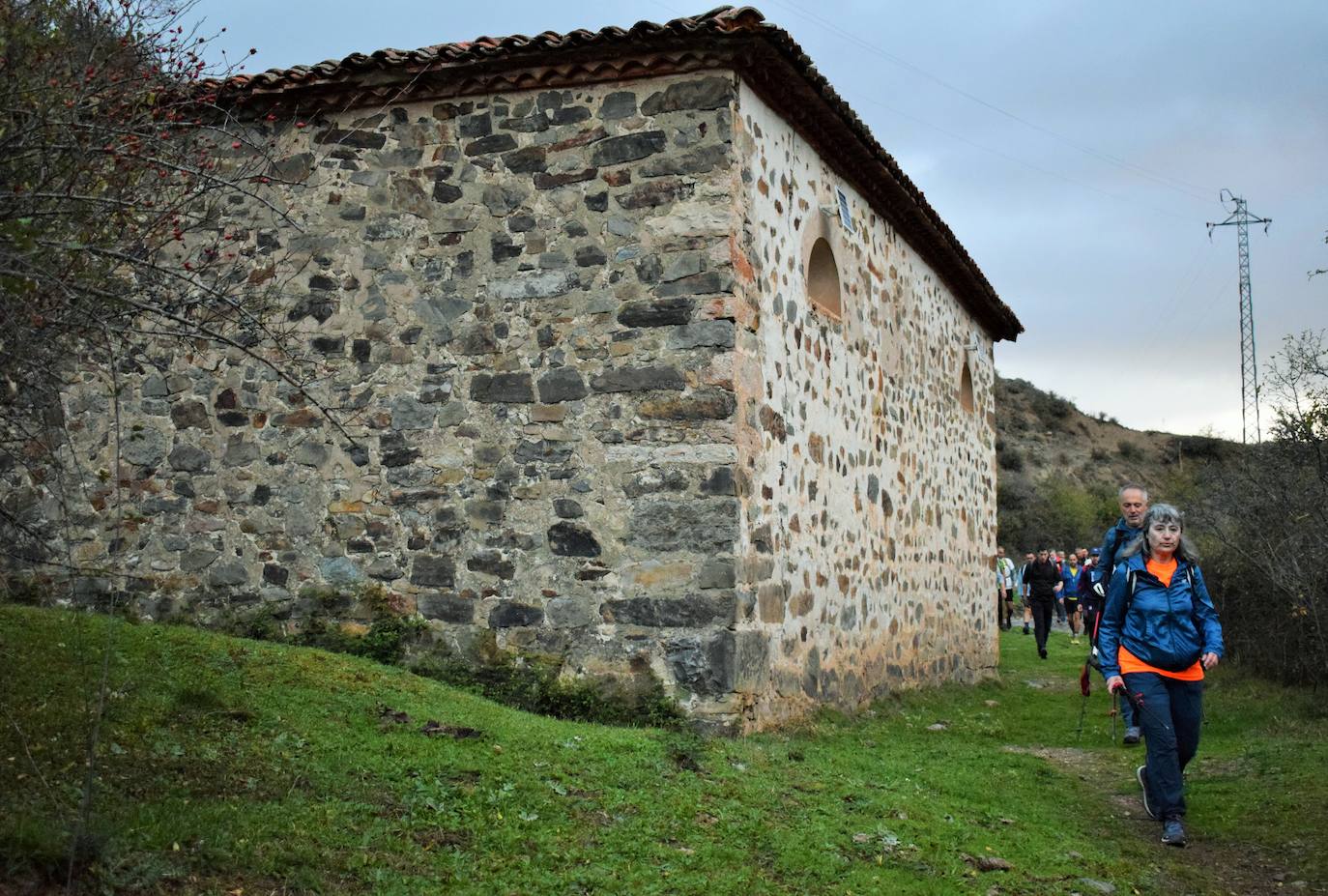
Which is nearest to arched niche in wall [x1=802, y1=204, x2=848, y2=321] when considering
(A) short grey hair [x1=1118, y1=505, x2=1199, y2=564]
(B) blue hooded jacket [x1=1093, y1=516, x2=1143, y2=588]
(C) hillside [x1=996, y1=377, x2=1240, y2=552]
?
(B) blue hooded jacket [x1=1093, y1=516, x2=1143, y2=588]

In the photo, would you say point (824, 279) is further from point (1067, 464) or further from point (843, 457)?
point (1067, 464)

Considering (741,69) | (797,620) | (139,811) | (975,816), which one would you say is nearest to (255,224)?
(741,69)

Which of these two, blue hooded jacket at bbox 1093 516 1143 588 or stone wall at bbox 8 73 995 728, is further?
stone wall at bbox 8 73 995 728

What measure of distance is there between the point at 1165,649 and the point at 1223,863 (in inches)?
42.5

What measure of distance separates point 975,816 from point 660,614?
7.39 feet

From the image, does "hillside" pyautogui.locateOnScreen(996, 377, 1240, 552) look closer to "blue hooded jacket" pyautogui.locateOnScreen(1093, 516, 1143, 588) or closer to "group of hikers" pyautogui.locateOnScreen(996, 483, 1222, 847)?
"blue hooded jacket" pyautogui.locateOnScreen(1093, 516, 1143, 588)

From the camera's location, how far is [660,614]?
7520mm

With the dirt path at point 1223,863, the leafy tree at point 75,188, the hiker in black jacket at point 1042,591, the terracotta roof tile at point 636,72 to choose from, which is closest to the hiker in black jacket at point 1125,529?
the dirt path at point 1223,863

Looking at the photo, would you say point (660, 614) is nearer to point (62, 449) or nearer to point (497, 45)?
point (497, 45)

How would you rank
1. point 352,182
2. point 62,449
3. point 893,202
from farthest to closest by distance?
1. point 893,202
2. point 62,449
3. point 352,182

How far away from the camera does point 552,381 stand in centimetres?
803

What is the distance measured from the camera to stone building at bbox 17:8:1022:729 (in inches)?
301

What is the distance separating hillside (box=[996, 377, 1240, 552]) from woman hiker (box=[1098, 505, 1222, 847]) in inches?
1287

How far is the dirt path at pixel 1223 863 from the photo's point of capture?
5.44 m
